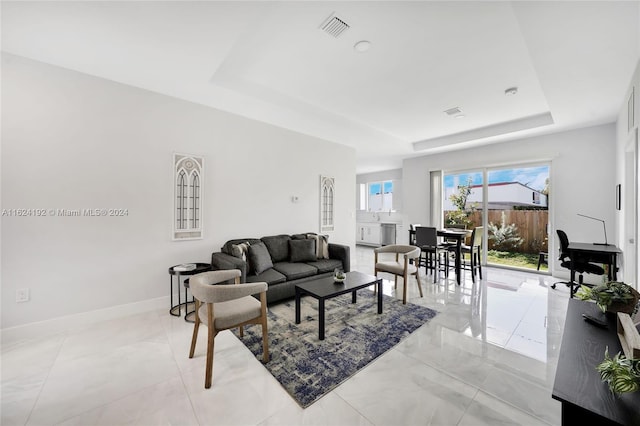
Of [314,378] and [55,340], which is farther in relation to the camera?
[55,340]

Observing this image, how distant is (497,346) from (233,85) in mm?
4084

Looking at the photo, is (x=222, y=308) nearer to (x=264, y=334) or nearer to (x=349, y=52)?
(x=264, y=334)

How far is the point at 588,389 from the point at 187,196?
3857mm

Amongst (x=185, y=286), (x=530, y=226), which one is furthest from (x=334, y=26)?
(x=530, y=226)

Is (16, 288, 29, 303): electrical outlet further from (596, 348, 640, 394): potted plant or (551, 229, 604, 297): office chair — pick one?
(551, 229, 604, 297): office chair

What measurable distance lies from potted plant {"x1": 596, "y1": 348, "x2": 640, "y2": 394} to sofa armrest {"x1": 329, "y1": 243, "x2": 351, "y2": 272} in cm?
338

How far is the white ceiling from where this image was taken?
79.2 inches

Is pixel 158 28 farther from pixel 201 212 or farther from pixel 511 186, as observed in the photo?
pixel 511 186

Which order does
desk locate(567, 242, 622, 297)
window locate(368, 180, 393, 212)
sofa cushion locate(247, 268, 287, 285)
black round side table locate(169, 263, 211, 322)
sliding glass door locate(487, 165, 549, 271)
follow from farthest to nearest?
window locate(368, 180, 393, 212), sliding glass door locate(487, 165, 549, 271), desk locate(567, 242, 622, 297), sofa cushion locate(247, 268, 287, 285), black round side table locate(169, 263, 211, 322)

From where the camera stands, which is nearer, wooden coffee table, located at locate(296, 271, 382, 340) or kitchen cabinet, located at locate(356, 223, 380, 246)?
wooden coffee table, located at locate(296, 271, 382, 340)

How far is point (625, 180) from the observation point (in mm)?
3340

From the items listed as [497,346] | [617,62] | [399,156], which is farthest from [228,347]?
[399,156]

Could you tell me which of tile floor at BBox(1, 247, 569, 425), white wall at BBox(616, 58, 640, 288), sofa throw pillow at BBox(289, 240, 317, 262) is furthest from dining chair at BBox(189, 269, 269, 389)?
white wall at BBox(616, 58, 640, 288)

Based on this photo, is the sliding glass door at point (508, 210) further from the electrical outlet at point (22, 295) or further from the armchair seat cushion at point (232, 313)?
the electrical outlet at point (22, 295)
